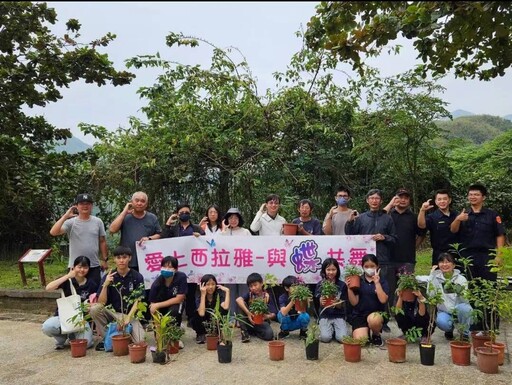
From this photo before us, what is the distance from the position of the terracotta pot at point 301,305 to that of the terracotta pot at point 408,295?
1015mm

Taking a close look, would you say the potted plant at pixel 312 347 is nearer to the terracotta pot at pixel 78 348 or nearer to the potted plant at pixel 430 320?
the potted plant at pixel 430 320

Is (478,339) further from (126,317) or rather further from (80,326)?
(80,326)

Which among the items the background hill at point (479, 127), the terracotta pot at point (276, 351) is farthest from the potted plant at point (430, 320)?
the background hill at point (479, 127)

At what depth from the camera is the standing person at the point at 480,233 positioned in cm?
530

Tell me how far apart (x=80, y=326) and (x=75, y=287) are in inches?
21.7

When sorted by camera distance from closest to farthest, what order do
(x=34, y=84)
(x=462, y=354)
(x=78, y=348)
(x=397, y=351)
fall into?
(x=462, y=354) < (x=397, y=351) < (x=78, y=348) < (x=34, y=84)

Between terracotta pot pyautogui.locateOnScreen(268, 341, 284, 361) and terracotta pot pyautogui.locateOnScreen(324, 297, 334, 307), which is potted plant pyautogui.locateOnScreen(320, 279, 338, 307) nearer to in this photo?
terracotta pot pyautogui.locateOnScreen(324, 297, 334, 307)

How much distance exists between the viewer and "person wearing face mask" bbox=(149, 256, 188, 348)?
5320mm

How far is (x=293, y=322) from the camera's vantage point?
5367 millimetres

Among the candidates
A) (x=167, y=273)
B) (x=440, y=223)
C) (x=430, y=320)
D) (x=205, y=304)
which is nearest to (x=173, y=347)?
(x=205, y=304)

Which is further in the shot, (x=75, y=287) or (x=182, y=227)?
(x=182, y=227)

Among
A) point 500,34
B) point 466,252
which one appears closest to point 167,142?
point 466,252

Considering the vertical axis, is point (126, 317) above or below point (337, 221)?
below

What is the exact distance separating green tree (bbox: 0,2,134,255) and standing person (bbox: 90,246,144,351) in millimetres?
4227
